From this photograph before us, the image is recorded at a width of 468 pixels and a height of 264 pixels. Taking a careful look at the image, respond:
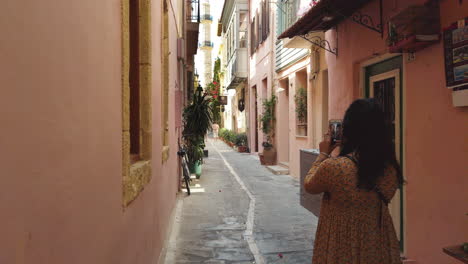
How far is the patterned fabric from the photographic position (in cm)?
224

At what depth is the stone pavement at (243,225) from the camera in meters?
5.17

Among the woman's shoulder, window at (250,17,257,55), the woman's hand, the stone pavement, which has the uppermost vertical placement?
window at (250,17,257,55)

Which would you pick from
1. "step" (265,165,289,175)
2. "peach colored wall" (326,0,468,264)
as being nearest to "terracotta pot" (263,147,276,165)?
"step" (265,165,289,175)

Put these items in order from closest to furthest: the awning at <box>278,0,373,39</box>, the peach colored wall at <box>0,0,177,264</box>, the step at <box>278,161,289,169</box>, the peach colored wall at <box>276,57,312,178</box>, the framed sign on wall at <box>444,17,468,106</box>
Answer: the peach colored wall at <box>0,0,177,264</box> → the framed sign on wall at <box>444,17,468,106</box> → the awning at <box>278,0,373,39</box> → the peach colored wall at <box>276,57,312,178</box> → the step at <box>278,161,289,169</box>

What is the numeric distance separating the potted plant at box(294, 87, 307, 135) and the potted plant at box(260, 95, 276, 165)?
2.82m

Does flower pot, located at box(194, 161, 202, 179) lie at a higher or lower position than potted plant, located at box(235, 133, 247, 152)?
lower

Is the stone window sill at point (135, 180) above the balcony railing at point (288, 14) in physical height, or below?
below

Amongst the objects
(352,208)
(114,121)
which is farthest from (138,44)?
(352,208)

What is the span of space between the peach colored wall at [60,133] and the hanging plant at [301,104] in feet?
30.8

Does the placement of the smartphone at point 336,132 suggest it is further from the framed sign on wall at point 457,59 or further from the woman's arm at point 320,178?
the framed sign on wall at point 457,59

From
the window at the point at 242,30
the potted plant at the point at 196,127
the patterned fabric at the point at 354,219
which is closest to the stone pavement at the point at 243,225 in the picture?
the potted plant at the point at 196,127

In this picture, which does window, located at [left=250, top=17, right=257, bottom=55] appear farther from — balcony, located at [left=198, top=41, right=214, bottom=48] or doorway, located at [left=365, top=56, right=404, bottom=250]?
balcony, located at [left=198, top=41, right=214, bottom=48]

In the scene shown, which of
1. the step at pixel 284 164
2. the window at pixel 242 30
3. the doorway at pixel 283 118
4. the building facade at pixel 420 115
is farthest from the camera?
the window at pixel 242 30

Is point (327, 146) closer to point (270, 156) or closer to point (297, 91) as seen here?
point (297, 91)
